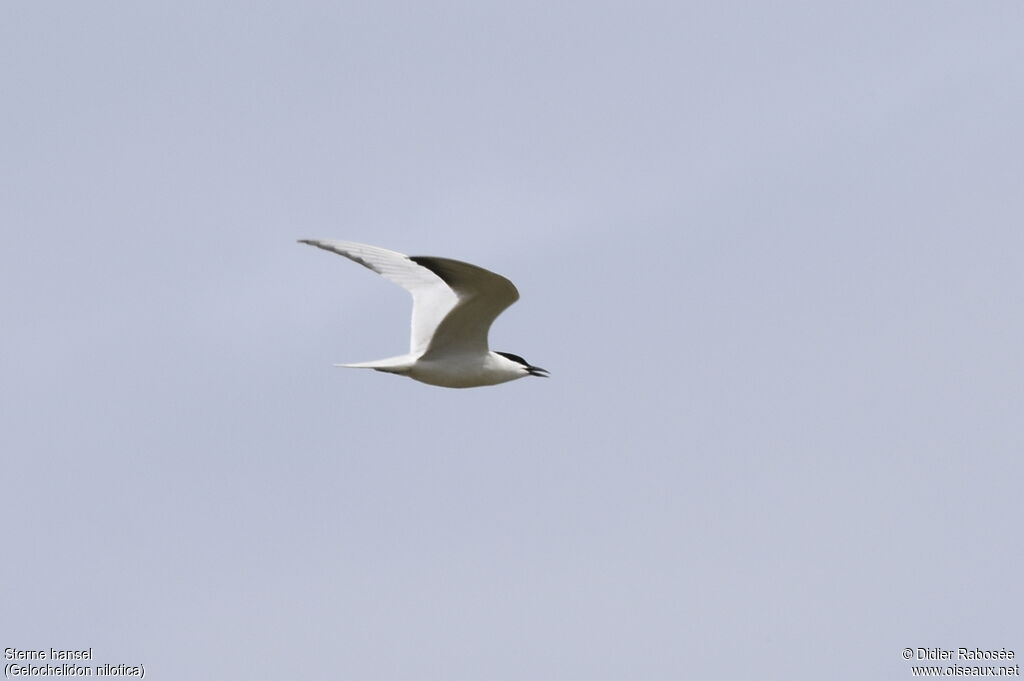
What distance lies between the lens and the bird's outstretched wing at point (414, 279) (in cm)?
1848

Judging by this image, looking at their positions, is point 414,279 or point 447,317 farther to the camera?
point 414,279

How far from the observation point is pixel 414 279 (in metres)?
19.0

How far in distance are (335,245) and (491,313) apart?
285 cm

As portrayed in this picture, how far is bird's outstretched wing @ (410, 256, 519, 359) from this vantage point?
50.1 feet

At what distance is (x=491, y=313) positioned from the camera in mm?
16766

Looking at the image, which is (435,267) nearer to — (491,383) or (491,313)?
(491,313)

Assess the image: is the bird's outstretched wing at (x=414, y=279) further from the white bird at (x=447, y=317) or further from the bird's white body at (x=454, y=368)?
the bird's white body at (x=454, y=368)

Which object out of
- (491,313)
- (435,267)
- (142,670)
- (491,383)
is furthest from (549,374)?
(142,670)

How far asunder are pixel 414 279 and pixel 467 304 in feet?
8.75

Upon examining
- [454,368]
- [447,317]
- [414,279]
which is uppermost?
[414,279]

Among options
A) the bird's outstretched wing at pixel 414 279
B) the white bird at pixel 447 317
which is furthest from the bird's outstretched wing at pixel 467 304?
the bird's outstretched wing at pixel 414 279

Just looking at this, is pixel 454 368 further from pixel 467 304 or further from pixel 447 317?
pixel 467 304

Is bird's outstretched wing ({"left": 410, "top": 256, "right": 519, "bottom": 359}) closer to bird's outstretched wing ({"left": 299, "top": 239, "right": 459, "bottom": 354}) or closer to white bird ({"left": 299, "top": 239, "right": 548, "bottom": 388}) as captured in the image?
white bird ({"left": 299, "top": 239, "right": 548, "bottom": 388})

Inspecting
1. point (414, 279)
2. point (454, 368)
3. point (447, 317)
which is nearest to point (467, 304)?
point (447, 317)
